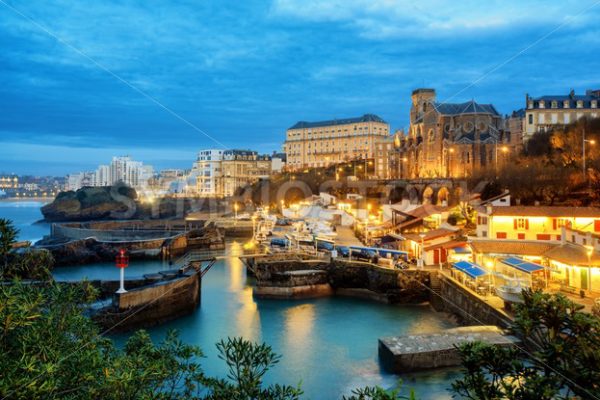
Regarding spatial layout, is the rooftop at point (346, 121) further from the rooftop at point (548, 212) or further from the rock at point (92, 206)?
the rooftop at point (548, 212)

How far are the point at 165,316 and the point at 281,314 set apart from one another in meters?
5.01

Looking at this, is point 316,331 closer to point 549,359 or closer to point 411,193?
point 549,359

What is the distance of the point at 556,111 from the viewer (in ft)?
142

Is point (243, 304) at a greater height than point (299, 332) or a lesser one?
greater

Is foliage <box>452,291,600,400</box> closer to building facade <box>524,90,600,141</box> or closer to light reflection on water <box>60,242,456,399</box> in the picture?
light reflection on water <box>60,242,456,399</box>

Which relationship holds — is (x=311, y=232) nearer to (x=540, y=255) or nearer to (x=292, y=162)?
(x=540, y=255)

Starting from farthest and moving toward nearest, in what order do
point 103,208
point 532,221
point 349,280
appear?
point 103,208 → point 349,280 → point 532,221

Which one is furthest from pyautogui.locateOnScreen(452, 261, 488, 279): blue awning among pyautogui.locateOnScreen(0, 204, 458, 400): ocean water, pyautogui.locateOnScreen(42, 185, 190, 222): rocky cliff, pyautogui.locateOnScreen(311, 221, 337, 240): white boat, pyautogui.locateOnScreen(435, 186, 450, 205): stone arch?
pyautogui.locateOnScreen(42, 185, 190, 222): rocky cliff

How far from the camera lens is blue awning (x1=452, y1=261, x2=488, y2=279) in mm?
18594

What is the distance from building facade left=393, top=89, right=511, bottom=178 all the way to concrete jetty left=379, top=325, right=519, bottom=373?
36.2 meters

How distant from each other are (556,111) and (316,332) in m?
37.6

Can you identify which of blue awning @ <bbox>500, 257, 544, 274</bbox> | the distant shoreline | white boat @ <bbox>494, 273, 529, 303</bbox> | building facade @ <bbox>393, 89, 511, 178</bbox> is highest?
building facade @ <bbox>393, 89, 511, 178</bbox>

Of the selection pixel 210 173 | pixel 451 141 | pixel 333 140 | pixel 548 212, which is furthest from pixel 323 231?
pixel 210 173

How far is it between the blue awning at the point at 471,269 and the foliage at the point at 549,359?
1356 centimetres
